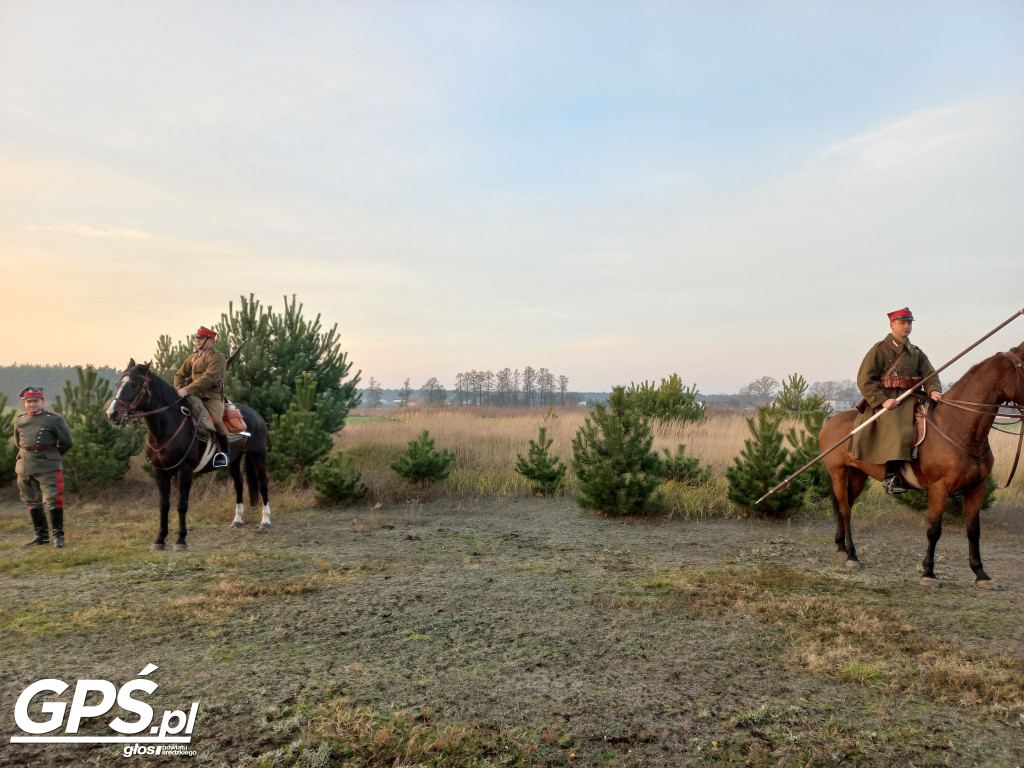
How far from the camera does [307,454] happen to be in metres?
11.1

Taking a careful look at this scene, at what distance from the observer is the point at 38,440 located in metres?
7.56

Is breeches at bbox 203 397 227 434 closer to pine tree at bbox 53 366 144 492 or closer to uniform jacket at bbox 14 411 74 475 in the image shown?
uniform jacket at bbox 14 411 74 475

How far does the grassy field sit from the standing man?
0.52m

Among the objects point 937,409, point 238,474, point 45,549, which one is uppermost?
point 937,409

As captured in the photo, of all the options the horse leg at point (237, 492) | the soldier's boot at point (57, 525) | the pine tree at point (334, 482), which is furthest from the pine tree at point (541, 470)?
the soldier's boot at point (57, 525)

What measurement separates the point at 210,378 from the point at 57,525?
8.36ft

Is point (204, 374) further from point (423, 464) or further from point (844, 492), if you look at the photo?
point (844, 492)

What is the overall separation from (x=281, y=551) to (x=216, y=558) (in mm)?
750

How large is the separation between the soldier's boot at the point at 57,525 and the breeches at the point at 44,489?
0.16 ft

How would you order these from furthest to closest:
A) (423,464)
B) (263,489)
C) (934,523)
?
(423,464), (263,489), (934,523)

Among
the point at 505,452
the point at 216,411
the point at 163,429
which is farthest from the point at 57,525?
the point at 505,452

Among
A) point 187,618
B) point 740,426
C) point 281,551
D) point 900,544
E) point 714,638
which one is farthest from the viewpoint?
point 740,426

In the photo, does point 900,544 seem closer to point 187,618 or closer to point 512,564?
point 512,564

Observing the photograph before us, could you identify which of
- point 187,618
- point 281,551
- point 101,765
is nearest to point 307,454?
point 281,551
